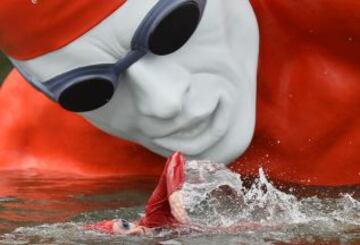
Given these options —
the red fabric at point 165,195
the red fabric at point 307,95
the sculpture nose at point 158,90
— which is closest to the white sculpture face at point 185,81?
the sculpture nose at point 158,90

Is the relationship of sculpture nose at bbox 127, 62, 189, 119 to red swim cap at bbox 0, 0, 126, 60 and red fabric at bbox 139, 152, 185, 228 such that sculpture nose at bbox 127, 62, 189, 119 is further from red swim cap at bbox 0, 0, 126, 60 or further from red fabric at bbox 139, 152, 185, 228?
red fabric at bbox 139, 152, 185, 228

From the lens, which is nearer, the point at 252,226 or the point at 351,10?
the point at 252,226

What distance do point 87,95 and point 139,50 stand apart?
0.19 m

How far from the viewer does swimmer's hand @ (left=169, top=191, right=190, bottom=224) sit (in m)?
2.11

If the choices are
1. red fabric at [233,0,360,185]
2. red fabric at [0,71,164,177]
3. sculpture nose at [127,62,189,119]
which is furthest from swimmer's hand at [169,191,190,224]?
red fabric at [0,71,164,177]

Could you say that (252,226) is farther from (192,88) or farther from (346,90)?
(346,90)

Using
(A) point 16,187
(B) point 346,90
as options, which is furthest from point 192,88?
(A) point 16,187

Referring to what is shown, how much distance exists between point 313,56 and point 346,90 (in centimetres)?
15

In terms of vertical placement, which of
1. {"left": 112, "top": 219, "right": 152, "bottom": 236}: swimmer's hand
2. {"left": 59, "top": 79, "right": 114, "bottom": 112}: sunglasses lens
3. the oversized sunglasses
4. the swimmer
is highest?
the oversized sunglasses

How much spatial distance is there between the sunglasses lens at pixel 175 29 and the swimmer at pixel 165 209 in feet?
1.31

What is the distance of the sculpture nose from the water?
200 millimetres

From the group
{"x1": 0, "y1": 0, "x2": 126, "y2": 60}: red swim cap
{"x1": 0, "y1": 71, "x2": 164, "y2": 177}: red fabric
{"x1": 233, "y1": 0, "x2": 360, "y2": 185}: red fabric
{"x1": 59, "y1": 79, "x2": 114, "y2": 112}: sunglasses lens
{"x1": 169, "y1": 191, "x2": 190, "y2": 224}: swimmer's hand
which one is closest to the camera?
{"x1": 169, "y1": 191, "x2": 190, "y2": 224}: swimmer's hand

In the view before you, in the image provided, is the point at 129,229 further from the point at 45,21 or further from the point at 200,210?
the point at 45,21

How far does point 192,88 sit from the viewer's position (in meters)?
2.54
